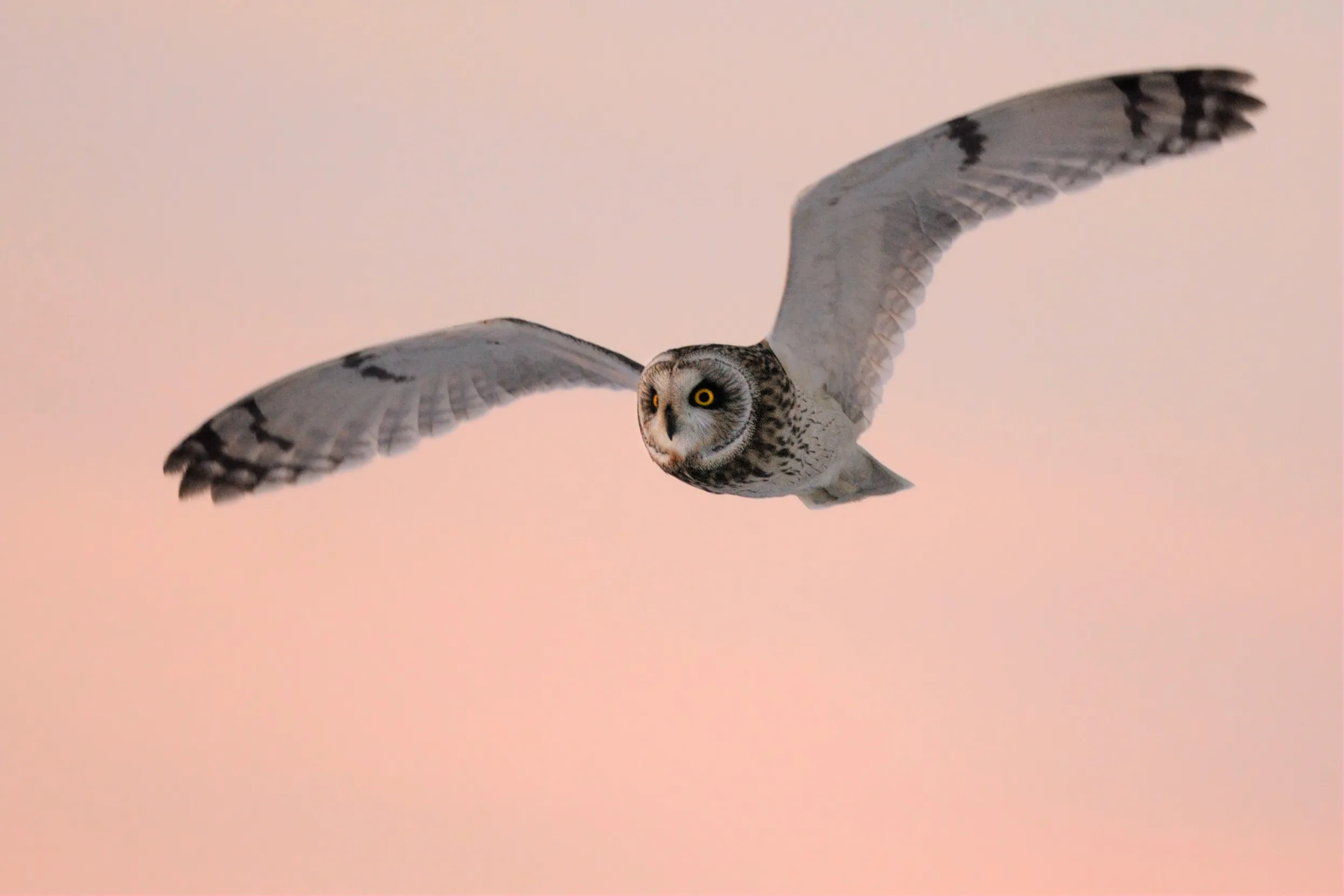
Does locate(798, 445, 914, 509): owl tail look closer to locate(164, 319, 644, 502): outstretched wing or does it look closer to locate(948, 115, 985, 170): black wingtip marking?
locate(164, 319, 644, 502): outstretched wing

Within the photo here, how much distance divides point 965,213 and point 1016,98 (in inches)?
21.9

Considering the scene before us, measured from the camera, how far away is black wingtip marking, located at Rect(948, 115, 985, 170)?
314 inches

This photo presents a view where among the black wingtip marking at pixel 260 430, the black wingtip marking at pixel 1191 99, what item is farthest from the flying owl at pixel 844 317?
the black wingtip marking at pixel 260 430

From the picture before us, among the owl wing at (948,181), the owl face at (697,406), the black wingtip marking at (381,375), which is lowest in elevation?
the owl face at (697,406)

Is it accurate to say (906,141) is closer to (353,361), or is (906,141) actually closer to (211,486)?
(353,361)

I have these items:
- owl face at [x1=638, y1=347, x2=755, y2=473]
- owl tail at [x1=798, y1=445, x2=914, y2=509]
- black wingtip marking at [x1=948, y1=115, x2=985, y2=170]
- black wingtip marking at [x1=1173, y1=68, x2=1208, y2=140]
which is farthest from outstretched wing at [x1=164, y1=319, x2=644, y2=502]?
black wingtip marking at [x1=1173, y1=68, x2=1208, y2=140]

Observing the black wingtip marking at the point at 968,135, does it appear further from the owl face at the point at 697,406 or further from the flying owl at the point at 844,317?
the owl face at the point at 697,406

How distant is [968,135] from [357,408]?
3.49 m

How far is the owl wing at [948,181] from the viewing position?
7.85m

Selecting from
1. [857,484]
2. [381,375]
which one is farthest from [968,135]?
[381,375]

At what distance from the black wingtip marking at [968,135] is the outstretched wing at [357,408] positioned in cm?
210

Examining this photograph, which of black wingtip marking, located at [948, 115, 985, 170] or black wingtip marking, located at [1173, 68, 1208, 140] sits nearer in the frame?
black wingtip marking, located at [1173, 68, 1208, 140]

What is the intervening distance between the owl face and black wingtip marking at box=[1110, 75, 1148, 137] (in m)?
1.96

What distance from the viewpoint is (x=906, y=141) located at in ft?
26.1
